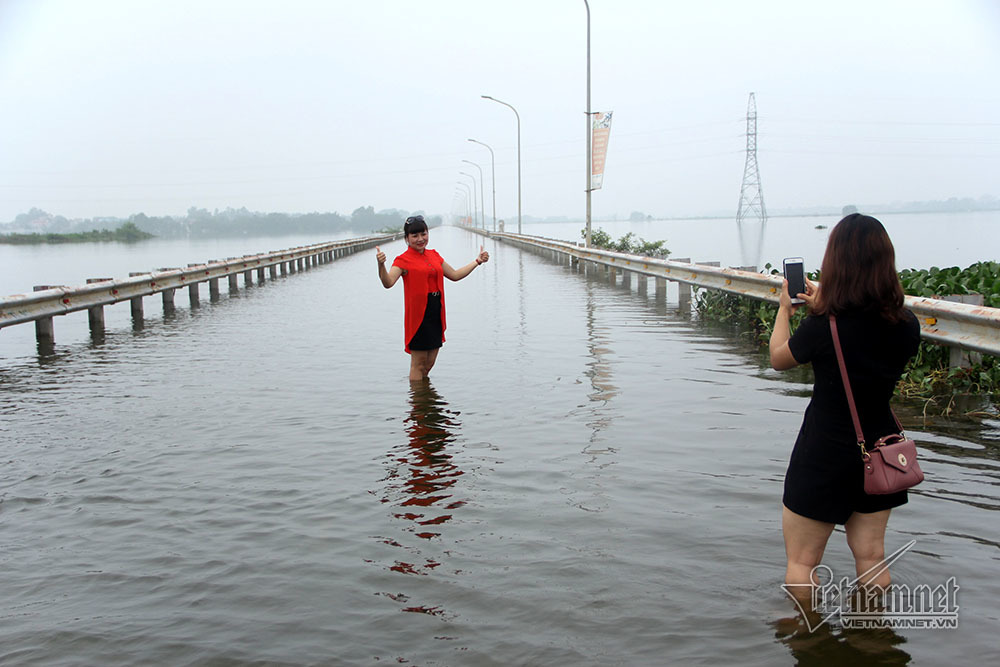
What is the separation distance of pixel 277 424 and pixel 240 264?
20794mm

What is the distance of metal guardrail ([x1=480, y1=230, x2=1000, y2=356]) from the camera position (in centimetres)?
741

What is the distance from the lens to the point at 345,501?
230 inches

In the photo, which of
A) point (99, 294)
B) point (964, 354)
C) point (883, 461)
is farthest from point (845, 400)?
point (99, 294)

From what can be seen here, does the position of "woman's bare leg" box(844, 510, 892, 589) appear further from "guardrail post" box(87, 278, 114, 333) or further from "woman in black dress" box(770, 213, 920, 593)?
"guardrail post" box(87, 278, 114, 333)

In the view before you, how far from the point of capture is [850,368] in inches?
149

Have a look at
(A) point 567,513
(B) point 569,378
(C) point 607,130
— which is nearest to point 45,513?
(A) point 567,513

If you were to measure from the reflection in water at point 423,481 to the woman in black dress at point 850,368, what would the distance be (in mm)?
1735

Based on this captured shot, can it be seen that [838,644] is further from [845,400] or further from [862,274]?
[862,274]

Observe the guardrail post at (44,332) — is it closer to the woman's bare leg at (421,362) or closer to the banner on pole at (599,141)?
the woman's bare leg at (421,362)

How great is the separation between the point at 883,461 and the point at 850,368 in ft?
1.27

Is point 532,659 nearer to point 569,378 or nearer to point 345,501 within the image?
point 345,501

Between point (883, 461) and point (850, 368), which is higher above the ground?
point (850, 368)

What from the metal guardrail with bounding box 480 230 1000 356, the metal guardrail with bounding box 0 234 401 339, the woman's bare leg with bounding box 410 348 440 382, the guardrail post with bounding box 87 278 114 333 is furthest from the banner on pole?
the woman's bare leg with bounding box 410 348 440 382

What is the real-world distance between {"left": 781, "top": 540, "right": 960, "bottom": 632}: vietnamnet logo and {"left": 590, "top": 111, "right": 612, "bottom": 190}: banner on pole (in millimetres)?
31312
